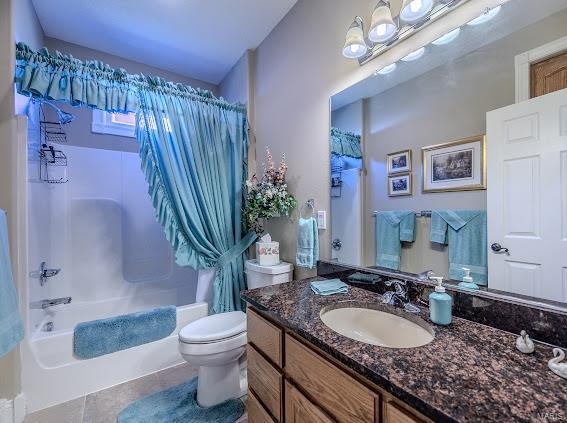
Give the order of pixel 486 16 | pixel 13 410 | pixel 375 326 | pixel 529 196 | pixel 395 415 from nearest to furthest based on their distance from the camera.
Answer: pixel 395 415 → pixel 529 196 → pixel 486 16 → pixel 375 326 → pixel 13 410

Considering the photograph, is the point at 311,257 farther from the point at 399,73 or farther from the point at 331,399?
the point at 399,73

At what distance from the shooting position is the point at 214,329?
5.43 feet

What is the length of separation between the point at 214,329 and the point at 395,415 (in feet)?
4.31

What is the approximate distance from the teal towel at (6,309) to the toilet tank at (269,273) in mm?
1230

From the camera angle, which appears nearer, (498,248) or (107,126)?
(498,248)

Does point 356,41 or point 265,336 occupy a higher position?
point 356,41

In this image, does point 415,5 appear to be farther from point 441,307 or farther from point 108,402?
point 108,402

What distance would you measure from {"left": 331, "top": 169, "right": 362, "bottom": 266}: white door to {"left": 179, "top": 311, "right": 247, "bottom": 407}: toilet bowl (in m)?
0.79

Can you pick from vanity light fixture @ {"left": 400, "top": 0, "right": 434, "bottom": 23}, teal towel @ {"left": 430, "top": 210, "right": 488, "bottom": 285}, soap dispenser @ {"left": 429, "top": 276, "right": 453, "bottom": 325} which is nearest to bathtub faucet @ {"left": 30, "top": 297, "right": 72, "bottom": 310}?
soap dispenser @ {"left": 429, "top": 276, "right": 453, "bottom": 325}

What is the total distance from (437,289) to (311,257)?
31.1 inches

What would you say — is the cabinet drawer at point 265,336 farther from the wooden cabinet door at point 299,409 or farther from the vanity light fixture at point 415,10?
the vanity light fixture at point 415,10

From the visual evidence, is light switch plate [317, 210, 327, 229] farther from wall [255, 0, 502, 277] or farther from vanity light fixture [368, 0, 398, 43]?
vanity light fixture [368, 0, 398, 43]

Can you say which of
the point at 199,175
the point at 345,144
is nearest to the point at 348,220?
the point at 345,144

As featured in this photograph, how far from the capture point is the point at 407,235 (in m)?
1.20
